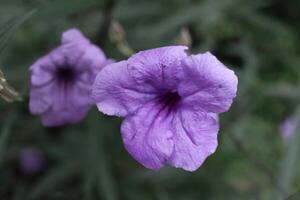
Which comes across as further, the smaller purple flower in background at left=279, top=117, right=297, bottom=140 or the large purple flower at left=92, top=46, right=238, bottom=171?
the smaller purple flower in background at left=279, top=117, right=297, bottom=140

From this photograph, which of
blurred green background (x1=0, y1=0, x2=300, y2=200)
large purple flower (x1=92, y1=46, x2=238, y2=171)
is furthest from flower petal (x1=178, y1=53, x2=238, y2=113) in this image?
blurred green background (x1=0, y1=0, x2=300, y2=200)

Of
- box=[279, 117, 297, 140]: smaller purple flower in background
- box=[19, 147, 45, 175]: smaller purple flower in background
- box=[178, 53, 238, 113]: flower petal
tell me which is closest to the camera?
box=[178, 53, 238, 113]: flower petal

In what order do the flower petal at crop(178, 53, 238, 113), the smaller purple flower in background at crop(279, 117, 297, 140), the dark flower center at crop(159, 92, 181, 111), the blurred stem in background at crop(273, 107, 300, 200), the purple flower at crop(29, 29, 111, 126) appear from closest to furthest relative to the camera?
the flower petal at crop(178, 53, 238, 113) → the dark flower center at crop(159, 92, 181, 111) → the purple flower at crop(29, 29, 111, 126) → the blurred stem in background at crop(273, 107, 300, 200) → the smaller purple flower in background at crop(279, 117, 297, 140)

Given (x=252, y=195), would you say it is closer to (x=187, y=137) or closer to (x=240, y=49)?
(x=240, y=49)

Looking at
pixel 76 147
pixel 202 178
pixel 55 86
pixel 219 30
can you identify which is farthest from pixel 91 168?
pixel 219 30

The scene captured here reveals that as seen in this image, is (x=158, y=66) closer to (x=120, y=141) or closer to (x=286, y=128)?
(x=120, y=141)

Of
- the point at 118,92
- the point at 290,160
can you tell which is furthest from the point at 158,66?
the point at 290,160

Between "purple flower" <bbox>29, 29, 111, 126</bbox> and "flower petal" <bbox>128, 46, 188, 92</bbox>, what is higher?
"flower petal" <bbox>128, 46, 188, 92</bbox>

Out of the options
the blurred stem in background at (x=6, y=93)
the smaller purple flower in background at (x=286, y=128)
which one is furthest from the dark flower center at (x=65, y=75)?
the smaller purple flower in background at (x=286, y=128)

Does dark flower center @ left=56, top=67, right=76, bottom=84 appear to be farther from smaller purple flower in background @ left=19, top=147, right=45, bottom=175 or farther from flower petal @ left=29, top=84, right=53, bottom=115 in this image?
smaller purple flower in background @ left=19, top=147, right=45, bottom=175
